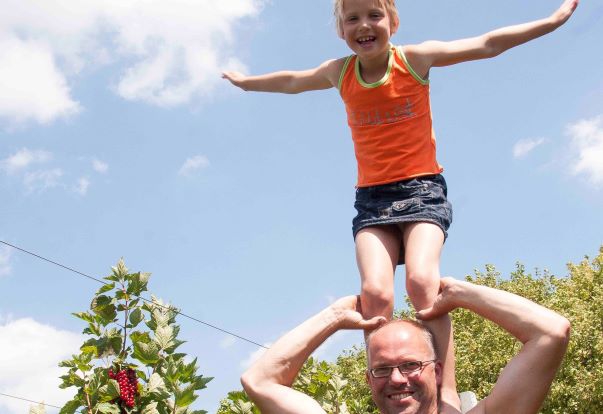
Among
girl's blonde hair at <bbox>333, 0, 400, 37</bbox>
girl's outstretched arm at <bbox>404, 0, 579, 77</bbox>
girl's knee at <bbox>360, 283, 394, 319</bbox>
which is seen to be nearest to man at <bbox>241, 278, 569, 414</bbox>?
girl's knee at <bbox>360, 283, 394, 319</bbox>

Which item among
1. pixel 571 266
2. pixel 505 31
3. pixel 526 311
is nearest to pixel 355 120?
pixel 505 31

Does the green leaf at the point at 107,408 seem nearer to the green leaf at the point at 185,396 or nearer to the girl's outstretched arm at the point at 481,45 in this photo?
the green leaf at the point at 185,396

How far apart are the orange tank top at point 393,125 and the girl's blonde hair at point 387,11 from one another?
6.3 inches

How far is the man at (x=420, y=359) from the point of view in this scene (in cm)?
334

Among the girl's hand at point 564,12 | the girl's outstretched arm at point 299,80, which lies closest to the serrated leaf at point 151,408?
the girl's outstretched arm at point 299,80

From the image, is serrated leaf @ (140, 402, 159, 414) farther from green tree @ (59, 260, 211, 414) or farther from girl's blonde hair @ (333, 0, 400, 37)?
girl's blonde hair @ (333, 0, 400, 37)

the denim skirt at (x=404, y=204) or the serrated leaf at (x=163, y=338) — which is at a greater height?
the denim skirt at (x=404, y=204)

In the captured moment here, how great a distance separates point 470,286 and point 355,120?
4.01ft

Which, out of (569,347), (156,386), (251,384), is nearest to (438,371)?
(251,384)

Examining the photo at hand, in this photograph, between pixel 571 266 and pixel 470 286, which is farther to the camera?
pixel 571 266

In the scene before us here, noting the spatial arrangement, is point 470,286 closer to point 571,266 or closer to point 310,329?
point 310,329

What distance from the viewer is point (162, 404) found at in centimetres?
420

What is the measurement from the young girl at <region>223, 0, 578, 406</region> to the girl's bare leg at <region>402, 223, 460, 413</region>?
0.7 inches

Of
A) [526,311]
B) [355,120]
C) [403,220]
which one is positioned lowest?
[526,311]
